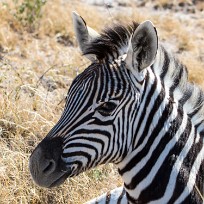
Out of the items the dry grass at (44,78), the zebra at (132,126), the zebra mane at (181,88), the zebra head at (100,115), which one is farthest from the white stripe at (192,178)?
the dry grass at (44,78)

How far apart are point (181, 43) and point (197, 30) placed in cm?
91

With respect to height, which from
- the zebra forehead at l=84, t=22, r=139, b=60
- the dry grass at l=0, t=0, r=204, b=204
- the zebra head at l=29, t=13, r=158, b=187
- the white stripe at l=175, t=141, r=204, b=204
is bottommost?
the dry grass at l=0, t=0, r=204, b=204

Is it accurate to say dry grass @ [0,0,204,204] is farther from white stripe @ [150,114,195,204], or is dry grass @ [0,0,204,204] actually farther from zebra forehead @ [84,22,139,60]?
white stripe @ [150,114,195,204]

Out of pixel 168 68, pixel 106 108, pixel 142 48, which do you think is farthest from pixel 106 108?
pixel 168 68

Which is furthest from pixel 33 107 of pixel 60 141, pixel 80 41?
pixel 60 141

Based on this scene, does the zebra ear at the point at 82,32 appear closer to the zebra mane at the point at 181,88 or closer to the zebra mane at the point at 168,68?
the zebra mane at the point at 168,68

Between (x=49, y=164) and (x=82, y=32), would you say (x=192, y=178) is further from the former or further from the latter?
(x=82, y=32)

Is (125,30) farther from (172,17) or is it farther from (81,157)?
(172,17)

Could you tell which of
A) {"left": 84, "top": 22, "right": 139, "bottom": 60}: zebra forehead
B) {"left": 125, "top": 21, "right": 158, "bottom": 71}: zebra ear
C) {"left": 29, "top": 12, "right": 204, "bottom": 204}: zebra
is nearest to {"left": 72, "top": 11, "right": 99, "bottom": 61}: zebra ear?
{"left": 29, "top": 12, "right": 204, "bottom": 204}: zebra

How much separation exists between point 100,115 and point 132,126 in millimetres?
207

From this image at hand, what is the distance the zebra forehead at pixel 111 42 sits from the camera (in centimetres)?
359

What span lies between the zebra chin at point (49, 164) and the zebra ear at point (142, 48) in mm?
586

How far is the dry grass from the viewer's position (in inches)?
215

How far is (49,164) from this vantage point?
A: 3416 millimetres
